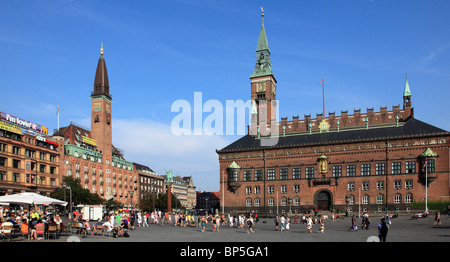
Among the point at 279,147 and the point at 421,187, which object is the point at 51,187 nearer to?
the point at 279,147

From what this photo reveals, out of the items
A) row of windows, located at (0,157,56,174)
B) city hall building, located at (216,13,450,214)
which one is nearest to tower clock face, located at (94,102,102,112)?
row of windows, located at (0,157,56,174)

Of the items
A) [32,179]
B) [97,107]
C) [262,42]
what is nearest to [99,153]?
[97,107]

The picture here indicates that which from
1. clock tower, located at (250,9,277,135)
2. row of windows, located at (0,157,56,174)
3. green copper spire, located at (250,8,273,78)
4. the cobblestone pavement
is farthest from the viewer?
green copper spire, located at (250,8,273,78)

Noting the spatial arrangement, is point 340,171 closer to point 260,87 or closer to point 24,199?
point 260,87

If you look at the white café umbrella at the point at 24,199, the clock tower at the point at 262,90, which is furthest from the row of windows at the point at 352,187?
the white café umbrella at the point at 24,199

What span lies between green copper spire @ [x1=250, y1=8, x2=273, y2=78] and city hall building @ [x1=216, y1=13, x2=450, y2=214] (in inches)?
553

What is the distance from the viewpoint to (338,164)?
80.8 meters

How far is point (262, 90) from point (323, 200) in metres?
35.2

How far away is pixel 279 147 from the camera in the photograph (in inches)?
3415

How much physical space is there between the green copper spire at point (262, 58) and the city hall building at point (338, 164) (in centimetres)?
1404

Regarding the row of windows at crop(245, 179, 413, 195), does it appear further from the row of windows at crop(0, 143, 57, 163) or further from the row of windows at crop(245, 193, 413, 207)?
the row of windows at crop(0, 143, 57, 163)

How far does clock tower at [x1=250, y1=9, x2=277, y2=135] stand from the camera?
98625 millimetres

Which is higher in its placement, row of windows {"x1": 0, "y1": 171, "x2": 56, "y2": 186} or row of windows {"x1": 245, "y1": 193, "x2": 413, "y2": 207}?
row of windows {"x1": 0, "y1": 171, "x2": 56, "y2": 186}
